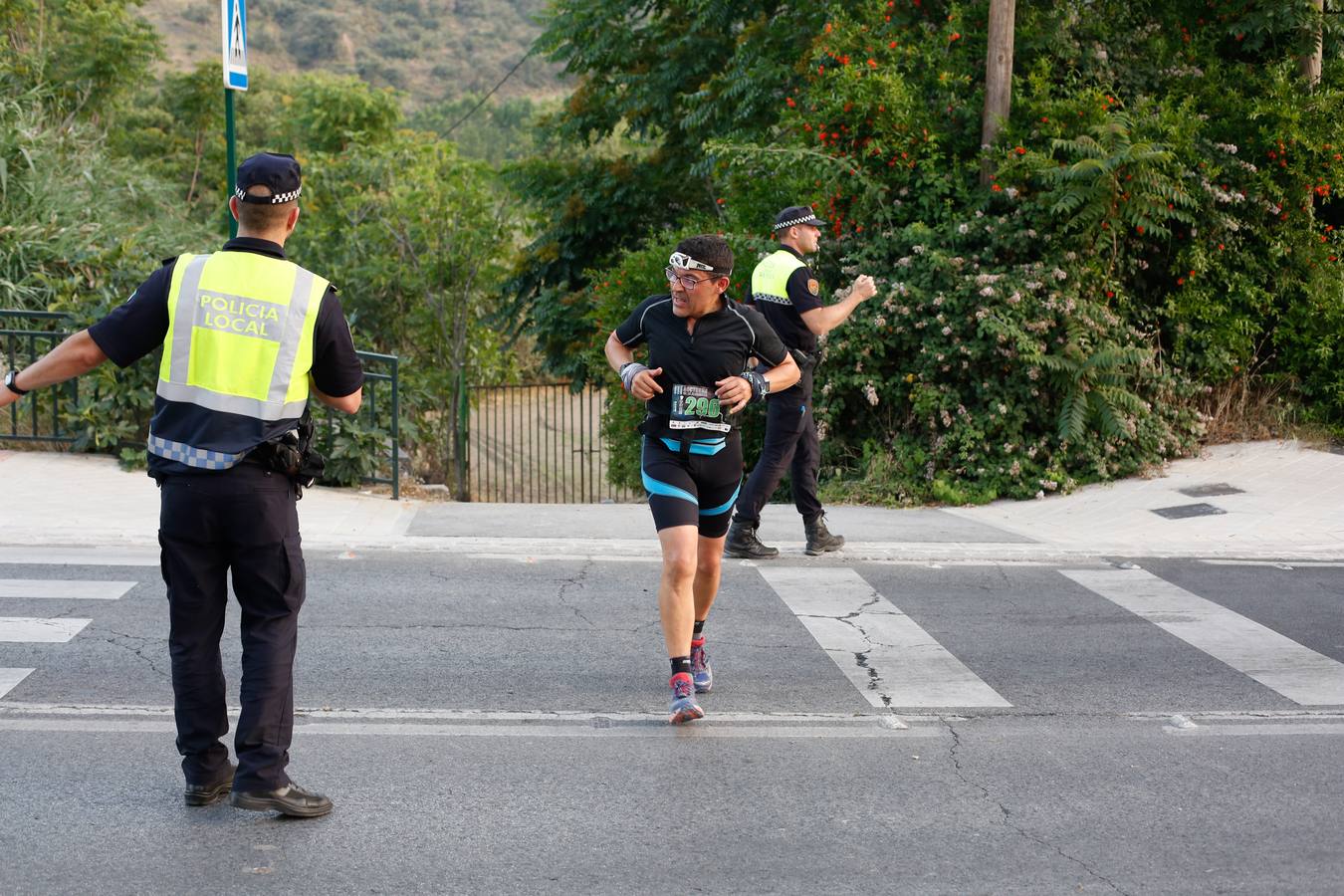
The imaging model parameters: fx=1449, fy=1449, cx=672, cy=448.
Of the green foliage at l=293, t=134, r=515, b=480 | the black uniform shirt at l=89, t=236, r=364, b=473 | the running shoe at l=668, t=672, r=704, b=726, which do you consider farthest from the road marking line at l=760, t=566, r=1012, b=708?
the green foliage at l=293, t=134, r=515, b=480

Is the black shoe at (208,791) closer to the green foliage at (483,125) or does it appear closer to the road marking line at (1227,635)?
the road marking line at (1227,635)

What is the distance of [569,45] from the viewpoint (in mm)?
20766

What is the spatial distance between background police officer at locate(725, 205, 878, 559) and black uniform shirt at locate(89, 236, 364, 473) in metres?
3.78

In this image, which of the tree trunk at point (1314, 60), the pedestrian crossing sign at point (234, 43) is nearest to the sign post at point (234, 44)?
the pedestrian crossing sign at point (234, 43)

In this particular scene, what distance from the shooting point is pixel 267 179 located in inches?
175

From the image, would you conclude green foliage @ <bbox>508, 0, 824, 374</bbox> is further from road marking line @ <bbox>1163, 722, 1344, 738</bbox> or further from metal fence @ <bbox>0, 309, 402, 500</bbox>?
road marking line @ <bbox>1163, 722, 1344, 738</bbox>

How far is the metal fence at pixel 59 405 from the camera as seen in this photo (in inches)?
449

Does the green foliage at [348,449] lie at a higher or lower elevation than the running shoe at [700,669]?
higher

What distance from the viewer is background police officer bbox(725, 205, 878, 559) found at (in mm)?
8391

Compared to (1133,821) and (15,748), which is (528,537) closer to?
(15,748)

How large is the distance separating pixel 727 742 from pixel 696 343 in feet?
5.26

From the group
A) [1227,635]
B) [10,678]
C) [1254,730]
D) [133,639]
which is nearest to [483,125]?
[133,639]

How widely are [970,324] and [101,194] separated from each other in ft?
38.0

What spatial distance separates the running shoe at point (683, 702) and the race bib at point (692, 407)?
103cm
